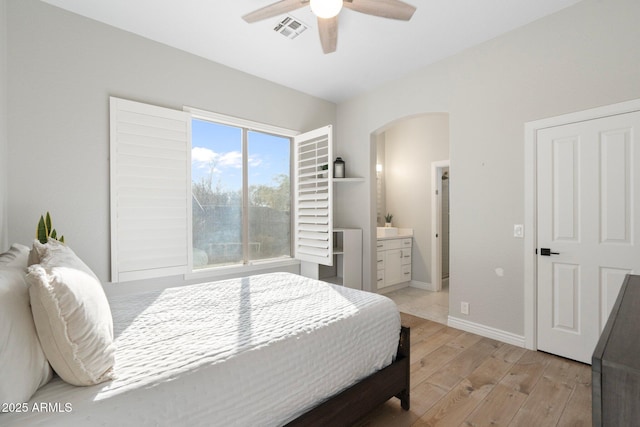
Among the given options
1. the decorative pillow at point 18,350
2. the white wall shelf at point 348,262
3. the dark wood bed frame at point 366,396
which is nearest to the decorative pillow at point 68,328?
the decorative pillow at point 18,350

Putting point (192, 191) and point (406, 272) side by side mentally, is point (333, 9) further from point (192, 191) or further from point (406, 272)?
point (406, 272)

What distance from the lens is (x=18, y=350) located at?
873 mm

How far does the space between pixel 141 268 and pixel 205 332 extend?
1.74 metres

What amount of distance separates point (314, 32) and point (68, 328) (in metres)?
2.86

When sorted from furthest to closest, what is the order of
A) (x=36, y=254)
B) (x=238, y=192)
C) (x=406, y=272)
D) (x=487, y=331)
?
1. (x=406, y=272)
2. (x=238, y=192)
3. (x=487, y=331)
4. (x=36, y=254)

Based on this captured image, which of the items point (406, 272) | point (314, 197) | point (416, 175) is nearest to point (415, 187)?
point (416, 175)

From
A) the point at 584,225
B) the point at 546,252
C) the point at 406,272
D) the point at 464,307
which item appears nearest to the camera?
the point at 584,225

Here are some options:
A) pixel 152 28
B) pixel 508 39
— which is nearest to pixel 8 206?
pixel 152 28

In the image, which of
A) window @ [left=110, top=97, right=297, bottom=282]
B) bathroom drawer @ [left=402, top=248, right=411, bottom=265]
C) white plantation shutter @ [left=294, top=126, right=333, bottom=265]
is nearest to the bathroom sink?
bathroom drawer @ [left=402, top=248, right=411, bottom=265]

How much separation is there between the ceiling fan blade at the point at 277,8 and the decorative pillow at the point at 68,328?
6.34 ft

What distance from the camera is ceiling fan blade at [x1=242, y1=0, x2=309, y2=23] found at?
194 centimetres

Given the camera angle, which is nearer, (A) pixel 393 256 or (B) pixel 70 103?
(B) pixel 70 103

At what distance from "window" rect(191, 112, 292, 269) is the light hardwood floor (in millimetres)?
2126

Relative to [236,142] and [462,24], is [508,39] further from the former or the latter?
[236,142]
